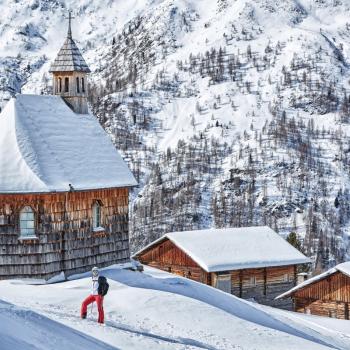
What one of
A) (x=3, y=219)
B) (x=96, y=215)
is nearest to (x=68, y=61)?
(x=96, y=215)

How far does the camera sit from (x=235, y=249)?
51312mm

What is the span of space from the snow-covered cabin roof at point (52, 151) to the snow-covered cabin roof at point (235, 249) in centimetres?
1435

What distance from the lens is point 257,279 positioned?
51094 mm

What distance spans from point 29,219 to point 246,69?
17023 cm

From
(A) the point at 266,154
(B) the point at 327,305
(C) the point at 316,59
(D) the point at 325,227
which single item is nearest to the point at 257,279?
(B) the point at 327,305

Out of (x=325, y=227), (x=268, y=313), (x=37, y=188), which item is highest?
(x=37, y=188)

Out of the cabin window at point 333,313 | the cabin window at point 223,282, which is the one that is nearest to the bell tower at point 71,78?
the cabin window at point 223,282

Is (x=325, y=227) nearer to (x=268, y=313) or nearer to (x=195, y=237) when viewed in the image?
(x=195, y=237)

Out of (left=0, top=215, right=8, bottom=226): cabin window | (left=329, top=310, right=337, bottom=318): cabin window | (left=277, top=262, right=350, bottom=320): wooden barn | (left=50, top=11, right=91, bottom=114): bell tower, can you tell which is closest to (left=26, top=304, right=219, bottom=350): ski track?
(left=0, top=215, right=8, bottom=226): cabin window

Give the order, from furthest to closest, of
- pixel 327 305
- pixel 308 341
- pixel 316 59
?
pixel 316 59 < pixel 327 305 < pixel 308 341

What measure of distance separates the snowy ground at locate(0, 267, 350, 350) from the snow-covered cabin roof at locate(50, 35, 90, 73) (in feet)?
31.4

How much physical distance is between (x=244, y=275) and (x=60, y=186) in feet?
66.0

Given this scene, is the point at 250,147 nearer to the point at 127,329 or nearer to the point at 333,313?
the point at 333,313

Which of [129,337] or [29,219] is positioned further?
[29,219]
